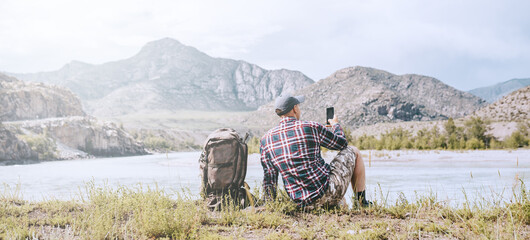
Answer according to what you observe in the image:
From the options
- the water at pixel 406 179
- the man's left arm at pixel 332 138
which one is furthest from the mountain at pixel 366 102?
the man's left arm at pixel 332 138

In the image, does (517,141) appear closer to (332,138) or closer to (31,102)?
(332,138)

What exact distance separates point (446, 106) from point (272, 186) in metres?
159

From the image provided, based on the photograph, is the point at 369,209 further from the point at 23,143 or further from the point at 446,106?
the point at 446,106

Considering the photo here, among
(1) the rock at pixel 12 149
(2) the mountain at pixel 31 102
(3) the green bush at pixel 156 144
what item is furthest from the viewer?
(2) the mountain at pixel 31 102

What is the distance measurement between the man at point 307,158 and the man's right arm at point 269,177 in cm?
6

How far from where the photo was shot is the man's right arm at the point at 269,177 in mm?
4734

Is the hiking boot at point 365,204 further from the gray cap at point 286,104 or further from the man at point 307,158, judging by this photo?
the gray cap at point 286,104

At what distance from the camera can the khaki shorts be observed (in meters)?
4.41

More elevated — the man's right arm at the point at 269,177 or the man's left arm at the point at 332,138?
the man's left arm at the point at 332,138

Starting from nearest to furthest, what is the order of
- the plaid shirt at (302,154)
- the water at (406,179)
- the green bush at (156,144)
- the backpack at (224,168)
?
the plaid shirt at (302,154), the backpack at (224,168), the water at (406,179), the green bush at (156,144)

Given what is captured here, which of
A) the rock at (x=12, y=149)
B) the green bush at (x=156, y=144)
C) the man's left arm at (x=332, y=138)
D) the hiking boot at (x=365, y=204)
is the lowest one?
the green bush at (x=156, y=144)

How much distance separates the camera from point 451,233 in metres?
3.62

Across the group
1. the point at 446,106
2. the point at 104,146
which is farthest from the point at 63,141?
the point at 446,106

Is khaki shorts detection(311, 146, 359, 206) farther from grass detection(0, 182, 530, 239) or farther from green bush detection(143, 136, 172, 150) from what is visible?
green bush detection(143, 136, 172, 150)
